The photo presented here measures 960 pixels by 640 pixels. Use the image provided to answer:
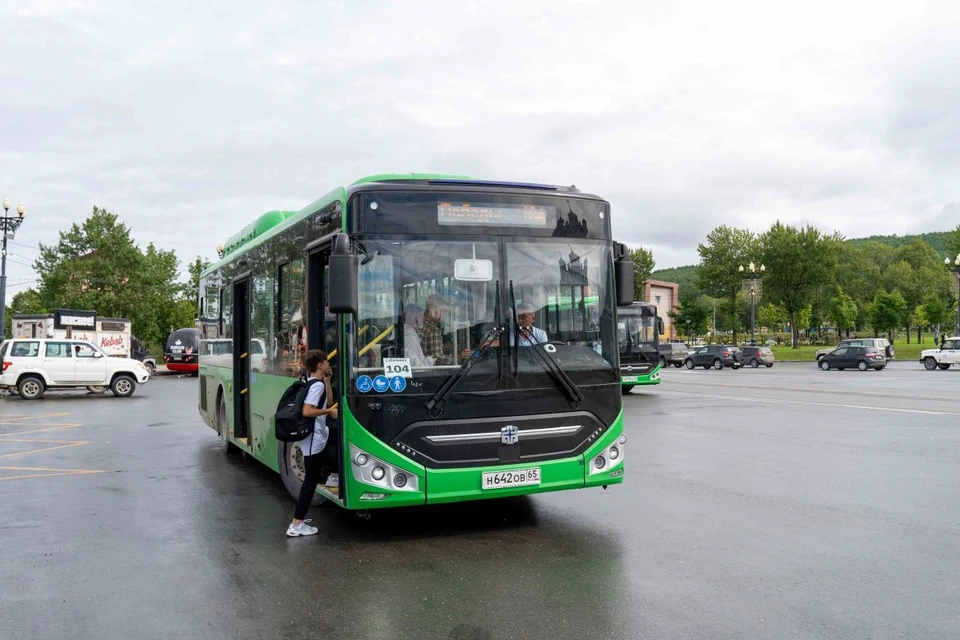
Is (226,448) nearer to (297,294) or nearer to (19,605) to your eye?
(297,294)

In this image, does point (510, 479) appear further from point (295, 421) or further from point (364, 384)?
point (295, 421)

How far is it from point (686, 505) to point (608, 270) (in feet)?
8.26

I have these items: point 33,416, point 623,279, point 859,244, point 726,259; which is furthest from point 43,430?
point 859,244

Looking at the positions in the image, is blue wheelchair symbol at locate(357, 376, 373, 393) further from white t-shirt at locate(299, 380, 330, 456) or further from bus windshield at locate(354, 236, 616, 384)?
white t-shirt at locate(299, 380, 330, 456)

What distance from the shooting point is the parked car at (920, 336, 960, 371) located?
41.5 m

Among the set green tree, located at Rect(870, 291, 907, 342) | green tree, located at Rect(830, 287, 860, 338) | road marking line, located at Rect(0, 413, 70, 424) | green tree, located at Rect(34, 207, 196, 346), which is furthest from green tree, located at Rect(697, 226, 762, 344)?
road marking line, located at Rect(0, 413, 70, 424)

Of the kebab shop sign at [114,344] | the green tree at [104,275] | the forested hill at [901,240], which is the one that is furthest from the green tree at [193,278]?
the forested hill at [901,240]

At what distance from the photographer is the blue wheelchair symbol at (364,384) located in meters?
6.46

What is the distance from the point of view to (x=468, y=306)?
6652 millimetres

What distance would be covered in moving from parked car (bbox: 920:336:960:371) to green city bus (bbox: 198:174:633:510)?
4075 centimetres

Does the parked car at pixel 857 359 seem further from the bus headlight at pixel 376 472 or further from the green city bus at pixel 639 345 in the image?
the bus headlight at pixel 376 472

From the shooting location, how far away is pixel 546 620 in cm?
479

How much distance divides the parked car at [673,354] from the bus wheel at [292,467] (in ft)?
172

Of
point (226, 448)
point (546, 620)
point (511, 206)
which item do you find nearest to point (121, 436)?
point (226, 448)
